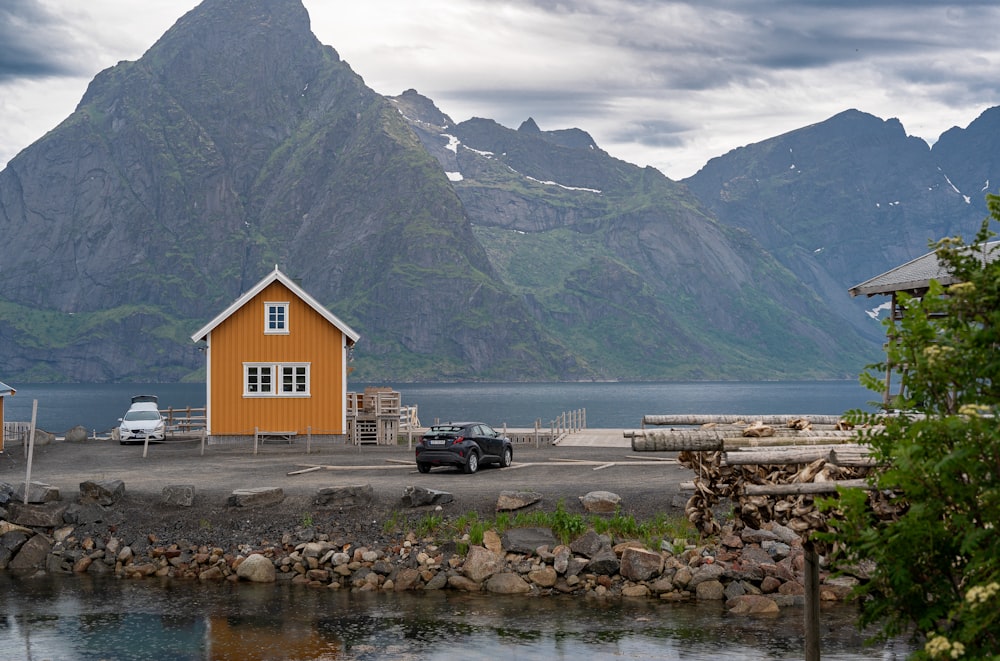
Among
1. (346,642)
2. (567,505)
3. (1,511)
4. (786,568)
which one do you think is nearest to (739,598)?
(786,568)

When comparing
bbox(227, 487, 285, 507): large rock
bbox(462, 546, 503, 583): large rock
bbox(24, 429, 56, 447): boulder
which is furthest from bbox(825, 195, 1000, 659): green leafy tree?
→ bbox(24, 429, 56, 447): boulder

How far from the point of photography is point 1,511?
97.5 feet

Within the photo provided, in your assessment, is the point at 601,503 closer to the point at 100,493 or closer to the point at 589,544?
the point at 589,544

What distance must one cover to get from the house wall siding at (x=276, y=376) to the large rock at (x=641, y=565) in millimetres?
26542

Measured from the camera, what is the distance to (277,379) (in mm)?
48938

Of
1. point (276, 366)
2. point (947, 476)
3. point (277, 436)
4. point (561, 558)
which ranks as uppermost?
point (276, 366)

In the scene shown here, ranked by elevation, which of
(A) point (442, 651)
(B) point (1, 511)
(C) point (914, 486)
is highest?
(C) point (914, 486)

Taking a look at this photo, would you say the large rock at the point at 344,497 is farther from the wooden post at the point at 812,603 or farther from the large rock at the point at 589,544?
the wooden post at the point at 812,603

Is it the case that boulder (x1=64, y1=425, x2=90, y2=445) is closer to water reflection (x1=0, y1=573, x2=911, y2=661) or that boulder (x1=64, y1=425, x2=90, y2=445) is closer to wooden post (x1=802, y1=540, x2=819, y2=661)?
water reflection (x1=0, y1=573, x2=911, y2=661)

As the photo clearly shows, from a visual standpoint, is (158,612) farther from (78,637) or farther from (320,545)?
(320,545)

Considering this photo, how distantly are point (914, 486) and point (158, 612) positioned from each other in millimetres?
19070

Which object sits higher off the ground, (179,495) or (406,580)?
(179,495)

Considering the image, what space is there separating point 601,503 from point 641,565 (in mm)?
4016

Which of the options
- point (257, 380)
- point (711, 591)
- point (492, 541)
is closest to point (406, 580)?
point (492, 541)
